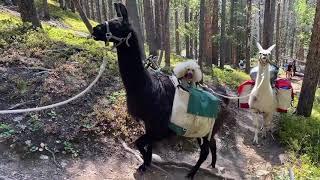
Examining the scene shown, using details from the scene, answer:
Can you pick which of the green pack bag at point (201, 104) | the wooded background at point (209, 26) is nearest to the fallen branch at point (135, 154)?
the green pack bag at point (201, 104)

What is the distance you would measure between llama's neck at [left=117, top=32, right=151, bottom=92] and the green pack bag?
883 millimetres

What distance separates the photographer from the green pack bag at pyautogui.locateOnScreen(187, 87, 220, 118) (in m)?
5.49

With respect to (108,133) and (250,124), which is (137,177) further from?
(250,124)

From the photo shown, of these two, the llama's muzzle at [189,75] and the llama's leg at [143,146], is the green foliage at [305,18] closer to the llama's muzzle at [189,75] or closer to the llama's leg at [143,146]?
the llama's muzzle at [189,75]

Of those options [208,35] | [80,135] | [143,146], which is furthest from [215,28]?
[143,146]

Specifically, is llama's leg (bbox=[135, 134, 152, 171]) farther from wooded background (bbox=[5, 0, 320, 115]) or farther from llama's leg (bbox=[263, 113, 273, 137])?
llama's leg (bbox=[263, 113, 273, 137])

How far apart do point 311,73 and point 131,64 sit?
572cm

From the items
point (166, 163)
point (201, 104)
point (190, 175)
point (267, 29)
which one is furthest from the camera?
point (267, 29)

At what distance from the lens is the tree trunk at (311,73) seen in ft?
29.0

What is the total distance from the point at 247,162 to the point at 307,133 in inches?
75.3

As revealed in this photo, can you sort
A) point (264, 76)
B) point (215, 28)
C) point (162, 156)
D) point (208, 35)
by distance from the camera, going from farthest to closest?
point (215, 28) → point (208, 35) → point (264, 76) → point (162, 156)

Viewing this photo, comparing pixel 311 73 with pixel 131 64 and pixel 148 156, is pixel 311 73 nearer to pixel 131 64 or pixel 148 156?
pixel 148 156

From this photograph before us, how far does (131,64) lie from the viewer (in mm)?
4863

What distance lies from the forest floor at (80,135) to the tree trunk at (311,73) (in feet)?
5.10
